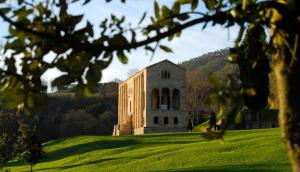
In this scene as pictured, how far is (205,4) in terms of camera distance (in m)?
3.38

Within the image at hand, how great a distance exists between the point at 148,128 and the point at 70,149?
2059 cm

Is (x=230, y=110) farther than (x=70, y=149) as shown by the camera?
No

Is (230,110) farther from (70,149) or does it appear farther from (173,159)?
(70,149)

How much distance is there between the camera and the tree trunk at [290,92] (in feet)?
9.58

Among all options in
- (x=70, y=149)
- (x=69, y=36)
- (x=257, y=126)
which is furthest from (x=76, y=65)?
(x=257, y=126)

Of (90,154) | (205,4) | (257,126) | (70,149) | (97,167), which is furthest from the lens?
(257,126)

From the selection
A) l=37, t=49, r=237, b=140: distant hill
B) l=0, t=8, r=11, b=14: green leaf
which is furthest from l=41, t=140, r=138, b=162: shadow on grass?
l=0, t=8, r=11, b=14: green leaf

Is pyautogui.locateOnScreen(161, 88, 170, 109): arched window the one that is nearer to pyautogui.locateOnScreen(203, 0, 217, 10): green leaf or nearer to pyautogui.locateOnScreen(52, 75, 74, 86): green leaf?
pyautogui.locateOnScreen(203, 0, 217, 10): green leaf

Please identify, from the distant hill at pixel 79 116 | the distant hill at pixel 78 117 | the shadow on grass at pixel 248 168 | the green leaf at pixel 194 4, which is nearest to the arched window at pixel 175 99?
the distant hill at pixel 79 116

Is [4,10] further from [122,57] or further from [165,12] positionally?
[165,12]

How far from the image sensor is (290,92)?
3.01m

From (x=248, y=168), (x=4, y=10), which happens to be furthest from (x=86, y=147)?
(x=4, y=10)

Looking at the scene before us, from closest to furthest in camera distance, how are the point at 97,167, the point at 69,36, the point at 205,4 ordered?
the point at 69,36, the point at 205,4, the point at 97,167

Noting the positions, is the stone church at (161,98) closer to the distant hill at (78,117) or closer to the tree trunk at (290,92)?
the distant hill at (78,117)
